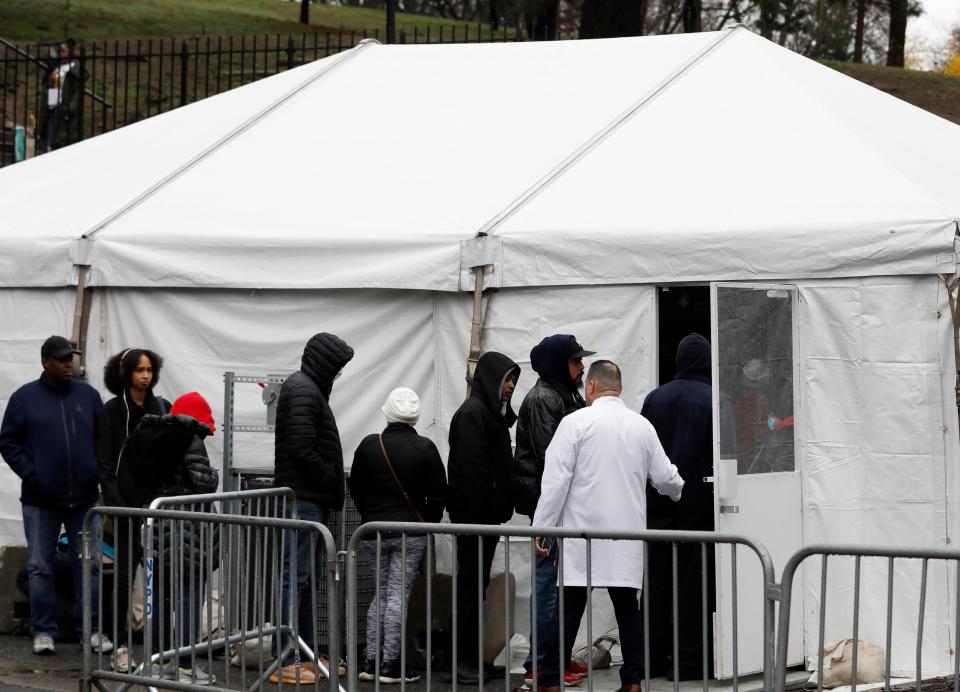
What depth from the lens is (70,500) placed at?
8586 millimetres

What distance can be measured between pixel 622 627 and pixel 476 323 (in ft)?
7.66

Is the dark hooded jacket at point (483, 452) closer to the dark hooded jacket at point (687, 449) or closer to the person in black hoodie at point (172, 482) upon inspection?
the dark hooded jacket at point (687, 449)

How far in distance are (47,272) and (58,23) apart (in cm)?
2694

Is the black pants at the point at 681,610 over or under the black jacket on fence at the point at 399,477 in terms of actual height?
under

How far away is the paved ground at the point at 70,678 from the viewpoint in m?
7.65

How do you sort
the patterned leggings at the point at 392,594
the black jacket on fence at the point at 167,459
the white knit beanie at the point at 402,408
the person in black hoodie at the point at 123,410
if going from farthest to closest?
the person in black hoodie at the point at 123,410 → the white knit beanie at the point at 402,408 → the patterned leggings at the point at 392,594 → the black jacket on fence at the point at 167,459

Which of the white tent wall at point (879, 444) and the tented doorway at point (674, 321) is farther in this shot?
the tented doorway at point (674, 321)

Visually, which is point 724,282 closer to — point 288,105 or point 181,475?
point 181,475

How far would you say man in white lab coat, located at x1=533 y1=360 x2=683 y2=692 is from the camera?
6.87 meters

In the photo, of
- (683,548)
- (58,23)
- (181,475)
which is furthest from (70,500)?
(58,23)

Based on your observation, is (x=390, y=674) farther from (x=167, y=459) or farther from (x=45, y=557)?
(x=45, y=557)

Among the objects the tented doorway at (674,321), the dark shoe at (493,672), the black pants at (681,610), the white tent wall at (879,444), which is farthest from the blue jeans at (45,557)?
the tented doorway at (674,321)

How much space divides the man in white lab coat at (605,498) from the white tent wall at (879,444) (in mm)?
1491

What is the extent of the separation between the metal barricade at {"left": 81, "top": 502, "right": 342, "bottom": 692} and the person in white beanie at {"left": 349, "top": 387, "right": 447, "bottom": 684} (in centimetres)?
46
